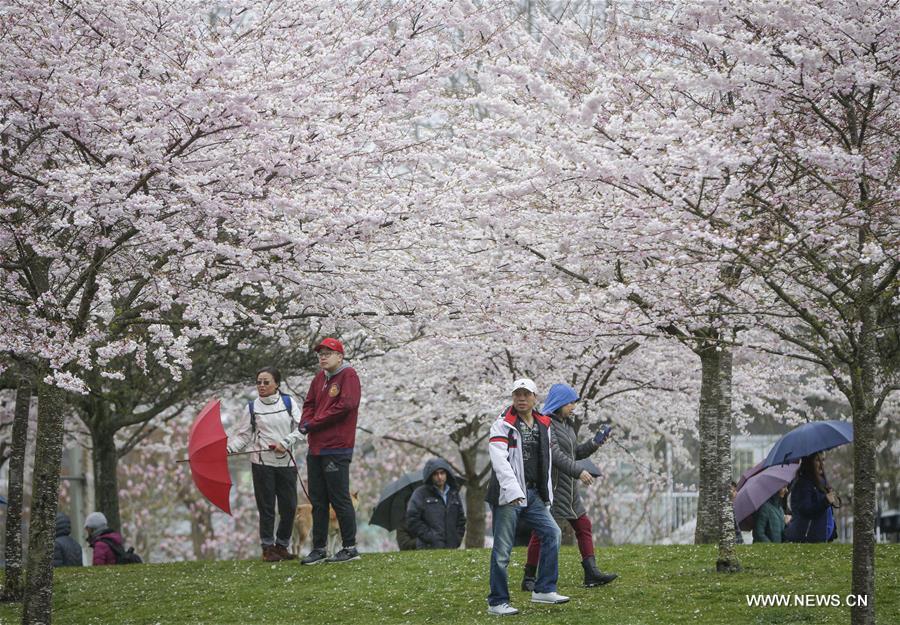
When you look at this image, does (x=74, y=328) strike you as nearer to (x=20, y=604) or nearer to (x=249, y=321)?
(x=20, y=604)

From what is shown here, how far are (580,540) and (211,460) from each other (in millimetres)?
3408

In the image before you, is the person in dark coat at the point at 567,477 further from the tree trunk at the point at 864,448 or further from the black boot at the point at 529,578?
the tree trunk at the point at 864,448

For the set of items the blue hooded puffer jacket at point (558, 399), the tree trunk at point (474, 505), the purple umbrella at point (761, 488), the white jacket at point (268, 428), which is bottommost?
the tree trunk at point (474, 505)

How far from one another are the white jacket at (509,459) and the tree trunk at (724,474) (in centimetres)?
209

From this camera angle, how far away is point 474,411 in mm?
16375

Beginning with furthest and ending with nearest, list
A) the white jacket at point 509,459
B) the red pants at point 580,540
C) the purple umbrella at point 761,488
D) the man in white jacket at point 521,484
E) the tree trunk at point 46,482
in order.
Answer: the purple umbrella at point 761,488 → the red pants at point 580,540 → the tree trunk at point 46,482 → the man in white jacket at point 521,484 → the white jacket at point 509,459

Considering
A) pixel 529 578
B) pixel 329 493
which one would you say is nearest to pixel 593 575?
pixel 529 578

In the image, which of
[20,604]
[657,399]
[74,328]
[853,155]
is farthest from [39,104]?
[657,399]

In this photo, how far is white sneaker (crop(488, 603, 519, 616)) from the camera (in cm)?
794

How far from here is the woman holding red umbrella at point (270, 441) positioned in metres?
10.6

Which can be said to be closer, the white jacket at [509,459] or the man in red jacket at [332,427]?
the white jacket at [509,459]

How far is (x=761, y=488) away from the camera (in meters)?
12.7

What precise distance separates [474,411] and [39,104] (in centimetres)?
934

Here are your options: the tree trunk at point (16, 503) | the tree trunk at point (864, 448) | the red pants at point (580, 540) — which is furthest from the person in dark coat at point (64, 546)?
the tree trunk at point (864, 448)
